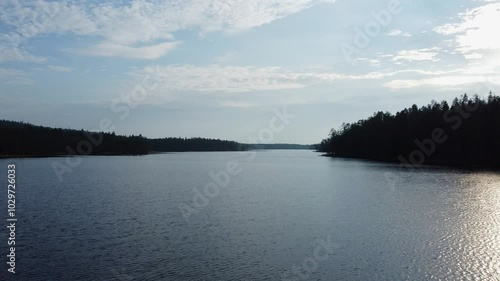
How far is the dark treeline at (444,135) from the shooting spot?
320ft

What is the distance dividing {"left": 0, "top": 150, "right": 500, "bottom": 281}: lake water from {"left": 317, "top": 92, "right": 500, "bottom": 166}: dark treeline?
5294 cm

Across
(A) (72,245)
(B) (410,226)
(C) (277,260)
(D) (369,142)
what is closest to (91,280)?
(A) (72,245)

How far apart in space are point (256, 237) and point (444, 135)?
95.8 m

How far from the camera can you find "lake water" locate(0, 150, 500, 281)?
21.2 meters

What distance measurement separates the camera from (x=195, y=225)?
32281 millimetres

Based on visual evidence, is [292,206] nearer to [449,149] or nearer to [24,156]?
[449,149]

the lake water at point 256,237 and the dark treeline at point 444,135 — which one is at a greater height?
the dark treeline at point 444,135

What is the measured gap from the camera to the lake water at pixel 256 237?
21.2m

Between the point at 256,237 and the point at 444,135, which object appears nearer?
the point at 256,237

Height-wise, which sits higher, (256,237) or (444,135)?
(444,135)

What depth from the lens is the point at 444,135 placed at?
10906 centimetres

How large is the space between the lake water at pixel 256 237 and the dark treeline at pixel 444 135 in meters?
52.9

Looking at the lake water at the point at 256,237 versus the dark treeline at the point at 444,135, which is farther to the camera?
the dark treeline at the point at 444,135

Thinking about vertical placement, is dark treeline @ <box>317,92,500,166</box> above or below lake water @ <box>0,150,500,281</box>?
above
